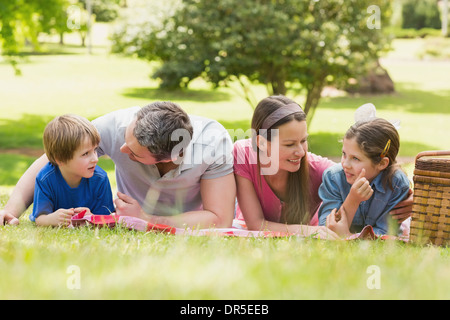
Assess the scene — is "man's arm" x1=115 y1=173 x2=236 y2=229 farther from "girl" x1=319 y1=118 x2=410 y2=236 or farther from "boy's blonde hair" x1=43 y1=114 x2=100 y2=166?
"girl" x1=319 y1=118 x2=410 y2=236

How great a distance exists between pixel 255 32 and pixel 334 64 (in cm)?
203

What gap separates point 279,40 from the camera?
13508 mm

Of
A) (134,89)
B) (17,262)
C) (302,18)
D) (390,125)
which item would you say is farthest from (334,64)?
(134,89)

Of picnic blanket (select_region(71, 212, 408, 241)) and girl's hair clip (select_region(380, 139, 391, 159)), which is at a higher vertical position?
girl's hair clip (select_region(380, 139, 391, 159))

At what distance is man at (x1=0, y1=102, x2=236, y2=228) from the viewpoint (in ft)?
13.8

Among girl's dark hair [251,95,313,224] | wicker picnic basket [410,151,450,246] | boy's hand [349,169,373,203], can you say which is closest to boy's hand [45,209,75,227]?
girl's dark hair [251,95,313,224]

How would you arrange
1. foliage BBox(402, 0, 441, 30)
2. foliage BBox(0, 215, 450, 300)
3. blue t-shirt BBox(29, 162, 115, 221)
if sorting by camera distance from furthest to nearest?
foliage BBox(402, 0, 441, 30) < blue t-shirt BBox(29, 162, 115, 221) < foliage BBox(0, 215, 450, 300)

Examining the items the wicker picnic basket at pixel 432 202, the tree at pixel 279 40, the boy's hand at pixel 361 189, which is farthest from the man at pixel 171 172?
the tree at pixel 279 40

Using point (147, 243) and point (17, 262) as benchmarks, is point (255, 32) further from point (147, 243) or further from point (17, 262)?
point (17, 262)

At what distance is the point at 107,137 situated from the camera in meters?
4.75

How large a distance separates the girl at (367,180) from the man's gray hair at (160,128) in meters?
1.25

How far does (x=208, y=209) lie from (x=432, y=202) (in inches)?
65.4

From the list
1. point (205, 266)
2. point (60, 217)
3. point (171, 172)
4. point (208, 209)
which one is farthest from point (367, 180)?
point (60, 217)

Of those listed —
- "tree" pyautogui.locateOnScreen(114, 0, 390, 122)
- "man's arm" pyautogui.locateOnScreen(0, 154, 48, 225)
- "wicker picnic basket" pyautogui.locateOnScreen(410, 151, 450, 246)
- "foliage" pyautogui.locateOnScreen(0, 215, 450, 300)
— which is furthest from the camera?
"tree" pyautogui.locateOnScreen(114, 0, 390, 122)
